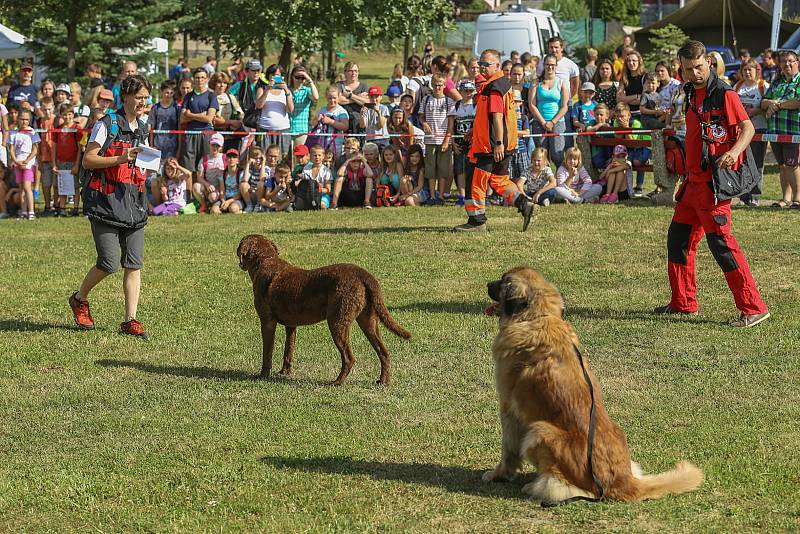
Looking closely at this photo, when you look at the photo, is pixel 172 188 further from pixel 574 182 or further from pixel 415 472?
pixel 415 472

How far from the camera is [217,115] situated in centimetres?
1747

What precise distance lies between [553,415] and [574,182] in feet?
38.6

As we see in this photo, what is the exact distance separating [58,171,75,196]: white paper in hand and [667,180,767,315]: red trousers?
11.1 metres

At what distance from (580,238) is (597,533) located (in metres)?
8.63

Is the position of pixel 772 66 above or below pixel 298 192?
A: above

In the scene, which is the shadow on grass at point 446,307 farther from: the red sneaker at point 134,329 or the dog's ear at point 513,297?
the dog's ear at point 513,297

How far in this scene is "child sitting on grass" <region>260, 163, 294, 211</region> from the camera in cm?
1677

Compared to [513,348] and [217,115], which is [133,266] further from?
[217,115]

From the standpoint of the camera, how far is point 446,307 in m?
10.2

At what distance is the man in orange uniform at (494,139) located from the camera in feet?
42.8

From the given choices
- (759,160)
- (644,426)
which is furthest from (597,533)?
(759,160)

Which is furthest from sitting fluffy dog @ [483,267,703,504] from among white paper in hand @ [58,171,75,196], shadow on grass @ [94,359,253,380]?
white paper in hand @ [58,171,75,196]

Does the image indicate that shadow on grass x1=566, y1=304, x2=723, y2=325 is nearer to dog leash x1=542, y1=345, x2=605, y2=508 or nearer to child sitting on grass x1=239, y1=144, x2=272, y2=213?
dog leash x1=542, y1=345, x2=605, y2=508

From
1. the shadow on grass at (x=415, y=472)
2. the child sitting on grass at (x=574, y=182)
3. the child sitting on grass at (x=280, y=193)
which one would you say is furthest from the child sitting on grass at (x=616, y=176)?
the shadow on grass at (x=415, y=472)
